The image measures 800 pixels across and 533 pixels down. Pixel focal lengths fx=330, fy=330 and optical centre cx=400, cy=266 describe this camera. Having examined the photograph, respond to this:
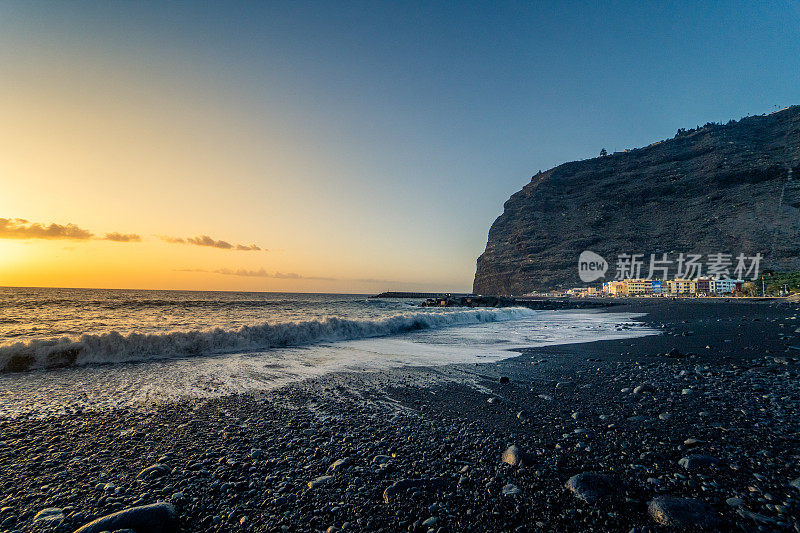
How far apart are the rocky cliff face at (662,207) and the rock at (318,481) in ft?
326

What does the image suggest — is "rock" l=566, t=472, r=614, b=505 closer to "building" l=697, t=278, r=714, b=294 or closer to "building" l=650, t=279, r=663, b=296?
"building" l=697, t=278, r=714, b=294

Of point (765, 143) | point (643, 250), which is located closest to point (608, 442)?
→ point (643, 250)

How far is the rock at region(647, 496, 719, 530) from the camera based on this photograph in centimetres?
177

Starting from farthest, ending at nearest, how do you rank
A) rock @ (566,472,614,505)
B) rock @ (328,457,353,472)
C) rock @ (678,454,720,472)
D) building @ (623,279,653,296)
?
building @ (623,279,653,296)
rock @ (328,457,353,472)
rock @ (678,454,720,472)
rock @ (566,472,614,505)

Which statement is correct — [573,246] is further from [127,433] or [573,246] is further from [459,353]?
[127,433]

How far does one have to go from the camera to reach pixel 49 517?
1.98 m

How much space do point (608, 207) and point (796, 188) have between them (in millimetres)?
35894

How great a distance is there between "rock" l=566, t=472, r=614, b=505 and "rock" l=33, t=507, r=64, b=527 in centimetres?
313

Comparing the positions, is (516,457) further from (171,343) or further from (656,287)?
(656,287)

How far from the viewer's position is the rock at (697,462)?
238cm

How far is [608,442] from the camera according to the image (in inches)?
113

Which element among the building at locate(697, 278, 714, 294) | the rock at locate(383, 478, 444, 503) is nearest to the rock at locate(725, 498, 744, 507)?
the rock at locate(383, 478, 444, 503)

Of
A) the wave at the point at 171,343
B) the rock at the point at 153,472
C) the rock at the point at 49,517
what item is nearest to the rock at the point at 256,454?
the rock at the point at 153,472

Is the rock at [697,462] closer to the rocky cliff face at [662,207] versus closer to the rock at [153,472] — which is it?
the rock at [153,472]
